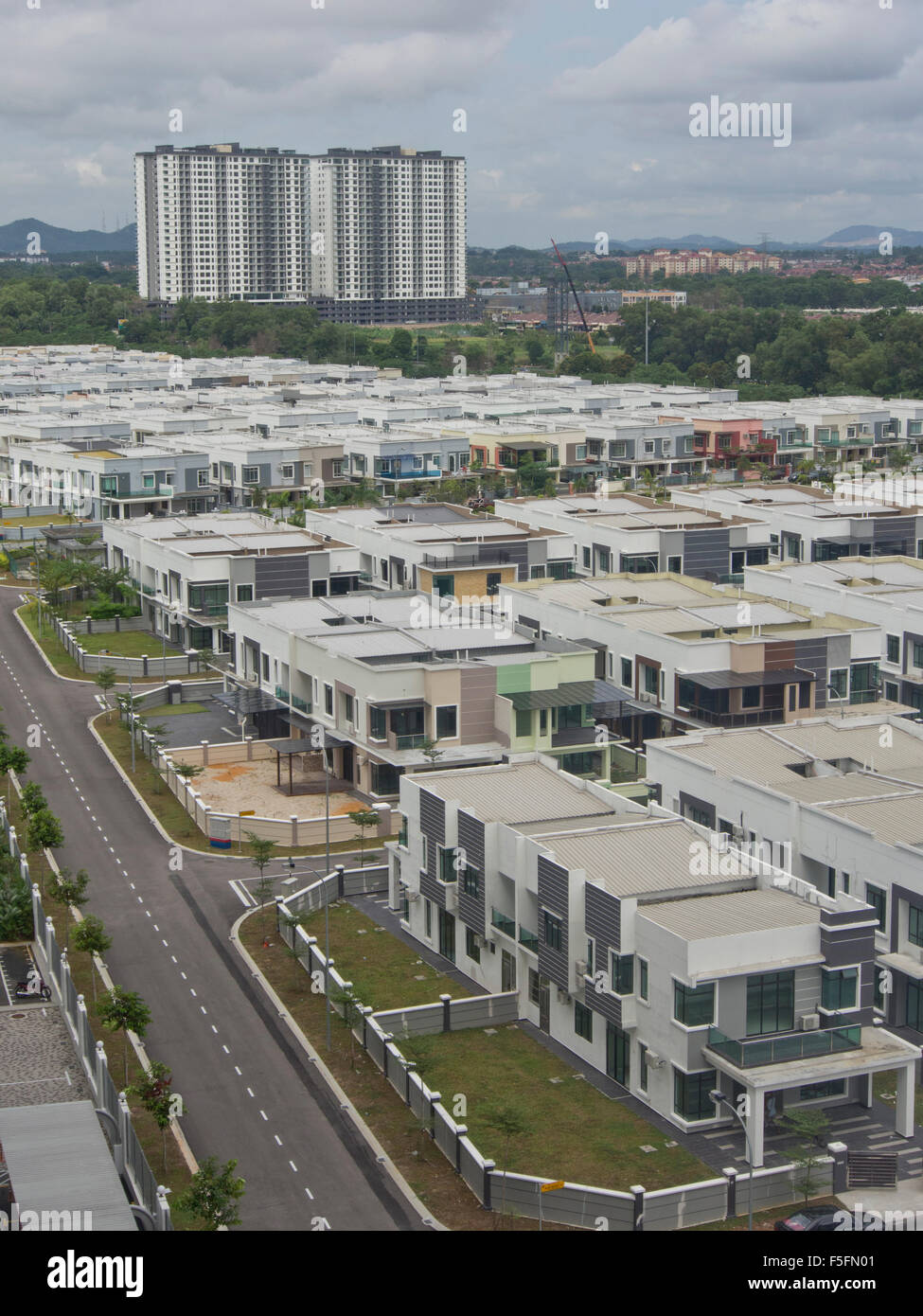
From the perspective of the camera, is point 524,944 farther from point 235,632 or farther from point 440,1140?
point 235,632

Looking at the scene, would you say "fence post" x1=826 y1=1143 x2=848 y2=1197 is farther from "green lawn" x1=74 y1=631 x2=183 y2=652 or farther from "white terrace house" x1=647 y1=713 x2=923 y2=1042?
"green lawn" x1=74 y1=631 x2=183 y2=652

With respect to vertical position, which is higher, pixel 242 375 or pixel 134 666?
pixel 242 375

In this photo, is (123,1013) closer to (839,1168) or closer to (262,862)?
(262,862)

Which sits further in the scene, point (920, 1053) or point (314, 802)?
point (314, 802)

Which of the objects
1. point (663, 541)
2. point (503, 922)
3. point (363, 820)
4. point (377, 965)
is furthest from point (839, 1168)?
point (663, 541)

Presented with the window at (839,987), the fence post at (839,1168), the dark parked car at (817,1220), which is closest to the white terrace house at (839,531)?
the window at (839,987)

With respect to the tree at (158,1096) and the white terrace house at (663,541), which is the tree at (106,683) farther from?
the tree at (158,1096)
